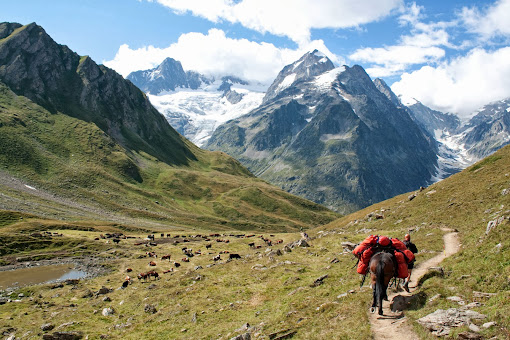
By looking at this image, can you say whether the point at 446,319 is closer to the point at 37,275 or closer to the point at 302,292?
the point at 302,292

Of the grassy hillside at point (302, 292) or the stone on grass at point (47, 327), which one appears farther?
the stone on grass at point (47, 327)

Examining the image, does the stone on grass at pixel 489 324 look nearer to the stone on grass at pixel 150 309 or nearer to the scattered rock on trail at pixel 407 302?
the scattered rock on trail at pixel 407 302

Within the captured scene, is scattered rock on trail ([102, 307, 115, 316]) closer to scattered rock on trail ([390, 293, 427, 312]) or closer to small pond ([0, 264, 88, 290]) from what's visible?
scattered rock on trail ([390, 293, 427, 312])

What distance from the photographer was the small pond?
48.8 meters

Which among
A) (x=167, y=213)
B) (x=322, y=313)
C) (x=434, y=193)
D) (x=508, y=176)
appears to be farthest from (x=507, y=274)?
(x=167, y=213)

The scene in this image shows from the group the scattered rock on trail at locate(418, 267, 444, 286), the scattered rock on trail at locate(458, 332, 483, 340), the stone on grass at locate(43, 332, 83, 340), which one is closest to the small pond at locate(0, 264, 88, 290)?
the stone on grass at locate(43, 332, 83, 340)

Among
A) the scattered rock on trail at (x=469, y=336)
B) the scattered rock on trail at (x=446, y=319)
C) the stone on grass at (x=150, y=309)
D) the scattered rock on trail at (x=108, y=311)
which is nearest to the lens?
the scattered rock on trail at (x=469, y=336)

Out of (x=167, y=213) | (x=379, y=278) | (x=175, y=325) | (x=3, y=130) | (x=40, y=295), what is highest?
(x=3, y=130)

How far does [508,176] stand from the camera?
140 feet

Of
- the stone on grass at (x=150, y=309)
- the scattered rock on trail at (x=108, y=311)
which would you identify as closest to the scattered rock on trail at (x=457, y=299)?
the stone on grass at (x=150, y=309)

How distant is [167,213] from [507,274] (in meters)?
187

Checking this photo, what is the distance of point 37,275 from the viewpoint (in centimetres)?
5391

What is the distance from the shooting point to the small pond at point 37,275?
160 feet

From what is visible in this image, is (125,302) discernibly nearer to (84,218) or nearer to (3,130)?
(84,218)
